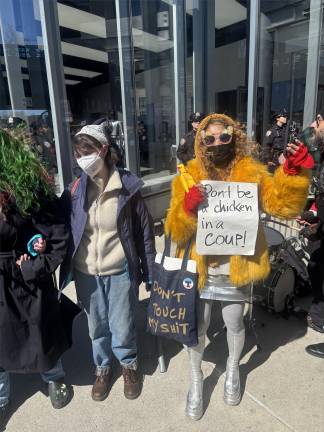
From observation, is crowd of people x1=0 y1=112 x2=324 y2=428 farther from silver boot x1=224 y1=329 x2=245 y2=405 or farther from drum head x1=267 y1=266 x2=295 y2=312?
drum head x1=267 y1=266 x2=295 y2=312

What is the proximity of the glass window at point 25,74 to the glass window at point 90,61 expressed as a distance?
0.35 metres

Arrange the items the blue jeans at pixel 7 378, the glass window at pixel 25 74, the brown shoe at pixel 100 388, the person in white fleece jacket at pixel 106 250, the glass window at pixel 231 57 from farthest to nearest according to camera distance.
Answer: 1. the glass window at pixel 231 57
2. the glass window at pixel 25 74
3. the brown shoe at pixel 100 388
4. the blue jeans at pixel 7 378
5. the person in white fleece jacket at pixel 106 250

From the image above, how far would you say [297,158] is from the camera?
1.90 m

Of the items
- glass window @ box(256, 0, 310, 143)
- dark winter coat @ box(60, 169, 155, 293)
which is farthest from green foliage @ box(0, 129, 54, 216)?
glass window @ box(256, 0, 310, 143)

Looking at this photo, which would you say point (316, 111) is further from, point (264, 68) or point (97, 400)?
point (97, 400)

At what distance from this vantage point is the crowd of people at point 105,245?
2006 mm

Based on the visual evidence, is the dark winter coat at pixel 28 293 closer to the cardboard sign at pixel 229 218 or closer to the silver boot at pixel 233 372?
the cardboard sign at pixel 229 218

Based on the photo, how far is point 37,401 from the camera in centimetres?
245

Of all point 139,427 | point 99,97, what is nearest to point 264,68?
point 99,97

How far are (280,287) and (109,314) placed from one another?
5.03 ft

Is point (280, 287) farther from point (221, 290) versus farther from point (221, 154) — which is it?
point (221, 154)

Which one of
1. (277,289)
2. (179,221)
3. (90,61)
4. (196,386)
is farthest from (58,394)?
(90,61)

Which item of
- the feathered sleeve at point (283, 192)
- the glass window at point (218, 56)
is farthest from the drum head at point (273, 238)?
the glass window at point (218, 56)

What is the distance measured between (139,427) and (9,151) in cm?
179
